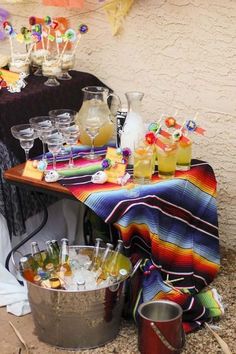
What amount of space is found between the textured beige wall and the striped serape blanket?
667mm

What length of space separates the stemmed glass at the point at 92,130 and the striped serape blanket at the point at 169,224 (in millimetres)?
52

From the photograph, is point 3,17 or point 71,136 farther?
point 3,17

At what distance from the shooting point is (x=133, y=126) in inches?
126

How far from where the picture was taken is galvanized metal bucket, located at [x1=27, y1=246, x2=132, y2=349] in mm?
2865

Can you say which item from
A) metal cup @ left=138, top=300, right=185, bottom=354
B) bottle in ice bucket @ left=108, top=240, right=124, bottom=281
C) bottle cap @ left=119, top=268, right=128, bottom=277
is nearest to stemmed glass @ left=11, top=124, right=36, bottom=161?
bottle in ice bucket @ left=108, top=240, right=124, bottom=281

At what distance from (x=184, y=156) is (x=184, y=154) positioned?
0.01m

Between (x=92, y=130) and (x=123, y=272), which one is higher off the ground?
(x=92, y=130)

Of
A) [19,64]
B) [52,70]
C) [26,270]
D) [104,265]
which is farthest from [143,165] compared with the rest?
[19,64]

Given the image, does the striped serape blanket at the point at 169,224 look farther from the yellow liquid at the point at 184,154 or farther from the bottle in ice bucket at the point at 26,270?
the bottle in ice bucket at the point at 26,270

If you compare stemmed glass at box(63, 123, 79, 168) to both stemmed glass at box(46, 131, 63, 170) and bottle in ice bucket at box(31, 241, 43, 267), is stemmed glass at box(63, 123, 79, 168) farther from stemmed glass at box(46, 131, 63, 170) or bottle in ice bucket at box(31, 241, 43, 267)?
bottle in ice bucket at box(31, 241, 43, 267)

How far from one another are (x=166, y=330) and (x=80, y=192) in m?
0.74

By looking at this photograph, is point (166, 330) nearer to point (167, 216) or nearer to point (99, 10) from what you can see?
point (167, 216)

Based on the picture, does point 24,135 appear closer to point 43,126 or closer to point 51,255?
point 43,126

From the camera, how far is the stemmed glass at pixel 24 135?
3.20 m
